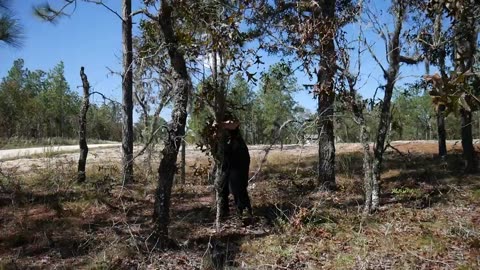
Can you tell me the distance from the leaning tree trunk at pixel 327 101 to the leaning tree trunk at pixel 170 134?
244 centimetres

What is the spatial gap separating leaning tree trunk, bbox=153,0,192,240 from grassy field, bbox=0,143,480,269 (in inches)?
15.0

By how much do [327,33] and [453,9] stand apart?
4179 millimetres

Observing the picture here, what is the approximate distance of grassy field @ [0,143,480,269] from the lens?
233 inches

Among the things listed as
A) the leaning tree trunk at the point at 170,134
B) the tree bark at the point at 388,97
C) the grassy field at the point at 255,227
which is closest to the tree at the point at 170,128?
the leaning tree trunk at the point at 170,134

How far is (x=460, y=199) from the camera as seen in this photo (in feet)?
28.6

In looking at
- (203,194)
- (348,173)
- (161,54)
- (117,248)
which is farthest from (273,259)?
(348,173)

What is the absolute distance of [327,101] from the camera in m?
9.60

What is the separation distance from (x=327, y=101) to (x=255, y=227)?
11.3 ft

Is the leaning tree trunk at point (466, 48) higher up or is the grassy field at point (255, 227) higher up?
the leaning tree trunk at point (466, 48)

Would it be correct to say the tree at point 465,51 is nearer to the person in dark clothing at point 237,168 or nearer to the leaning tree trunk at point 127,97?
the person in dark clothing at point 237,168

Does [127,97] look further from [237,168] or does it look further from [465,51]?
[465,51]

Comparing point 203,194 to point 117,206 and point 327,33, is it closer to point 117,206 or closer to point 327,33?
point 117,206

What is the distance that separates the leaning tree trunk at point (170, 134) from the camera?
245 inches

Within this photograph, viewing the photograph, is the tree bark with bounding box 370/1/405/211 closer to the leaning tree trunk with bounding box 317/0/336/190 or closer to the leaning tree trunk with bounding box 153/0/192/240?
the leaning tree trunk with bounding box 317/0/336/190
